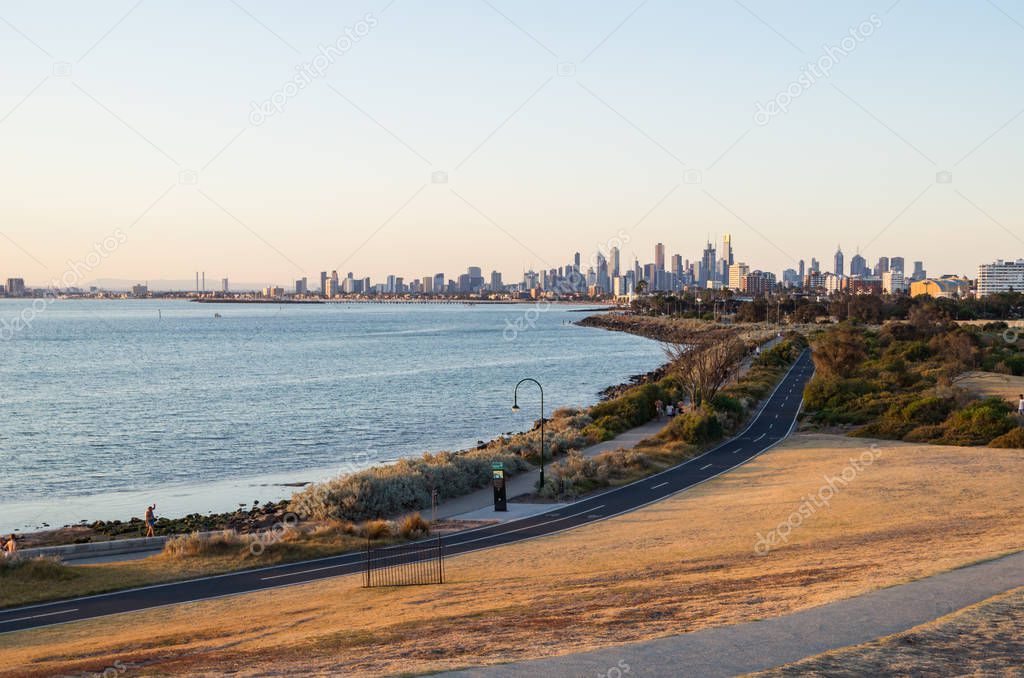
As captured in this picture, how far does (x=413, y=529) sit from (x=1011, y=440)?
29723 millimetres

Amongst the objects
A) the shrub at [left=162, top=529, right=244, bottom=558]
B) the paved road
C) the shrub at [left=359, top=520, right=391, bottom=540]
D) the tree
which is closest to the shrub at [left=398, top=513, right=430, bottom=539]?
the shrub at [left=359, top=520, right=391, bottom=540]

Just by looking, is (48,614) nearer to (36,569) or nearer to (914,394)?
(36,569)

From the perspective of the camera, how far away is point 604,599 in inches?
641

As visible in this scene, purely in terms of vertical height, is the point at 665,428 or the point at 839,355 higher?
the point at 839,355

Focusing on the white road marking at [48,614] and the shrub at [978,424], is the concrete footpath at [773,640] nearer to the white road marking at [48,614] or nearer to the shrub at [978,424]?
the white road marking at [48,614]

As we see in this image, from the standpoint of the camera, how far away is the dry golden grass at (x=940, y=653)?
10.5 m

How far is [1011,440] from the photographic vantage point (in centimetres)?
3966

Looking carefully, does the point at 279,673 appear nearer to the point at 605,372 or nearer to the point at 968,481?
the point at 968,481

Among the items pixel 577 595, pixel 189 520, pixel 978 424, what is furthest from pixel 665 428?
pixel 577 595

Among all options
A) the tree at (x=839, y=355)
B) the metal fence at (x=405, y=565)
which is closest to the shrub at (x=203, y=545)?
the metal fence at (x=405, y=565)

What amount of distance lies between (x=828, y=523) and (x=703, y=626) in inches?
550

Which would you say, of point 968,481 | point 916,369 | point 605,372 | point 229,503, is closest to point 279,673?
point 229,503

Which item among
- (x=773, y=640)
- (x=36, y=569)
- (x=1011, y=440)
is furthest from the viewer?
(x=1011, y=440)

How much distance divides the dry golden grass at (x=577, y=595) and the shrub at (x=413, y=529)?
353 cm
